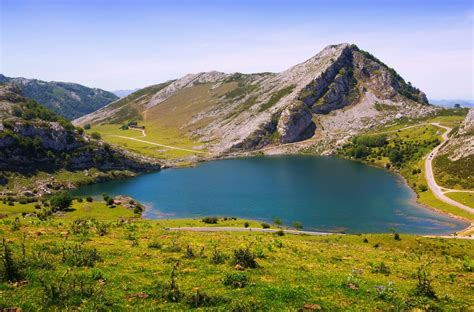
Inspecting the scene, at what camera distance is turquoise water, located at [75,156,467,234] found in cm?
11538

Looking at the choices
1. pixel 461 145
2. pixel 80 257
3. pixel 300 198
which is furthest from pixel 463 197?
pixel 80 257

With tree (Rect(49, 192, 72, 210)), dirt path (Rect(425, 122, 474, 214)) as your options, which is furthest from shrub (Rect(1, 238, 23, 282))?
dirt path (Rect(425, 122, 474, 214))

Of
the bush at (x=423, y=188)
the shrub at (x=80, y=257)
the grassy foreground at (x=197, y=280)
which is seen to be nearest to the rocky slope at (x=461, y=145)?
the bush at (x=423, y=188)

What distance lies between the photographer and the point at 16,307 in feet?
63.3

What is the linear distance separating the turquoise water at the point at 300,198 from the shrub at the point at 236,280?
86.4 metres

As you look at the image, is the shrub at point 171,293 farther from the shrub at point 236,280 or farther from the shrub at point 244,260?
the shrub at point 244,260

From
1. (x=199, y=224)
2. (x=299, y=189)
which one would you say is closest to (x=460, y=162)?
(x=299, y=189)

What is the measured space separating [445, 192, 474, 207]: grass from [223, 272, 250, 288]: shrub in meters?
130

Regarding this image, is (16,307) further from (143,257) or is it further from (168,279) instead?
(143,257)

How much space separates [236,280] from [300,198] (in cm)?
12090

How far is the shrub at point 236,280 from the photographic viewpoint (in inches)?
1006

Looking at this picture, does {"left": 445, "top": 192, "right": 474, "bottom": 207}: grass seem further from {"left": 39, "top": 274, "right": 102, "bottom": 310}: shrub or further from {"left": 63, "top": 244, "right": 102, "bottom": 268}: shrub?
{"left": 39, "top": 274, "right": 102, "bottom": 310}: shrub

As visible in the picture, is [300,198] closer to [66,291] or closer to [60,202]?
[60,202]

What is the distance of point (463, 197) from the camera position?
135m
